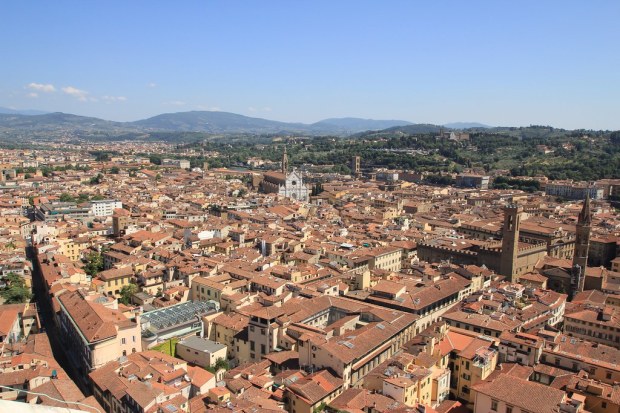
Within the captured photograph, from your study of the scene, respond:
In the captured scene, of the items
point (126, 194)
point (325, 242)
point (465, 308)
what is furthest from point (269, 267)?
point (126, 194)

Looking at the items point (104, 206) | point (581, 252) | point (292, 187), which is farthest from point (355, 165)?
point (581, 252)

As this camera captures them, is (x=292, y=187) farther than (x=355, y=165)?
No

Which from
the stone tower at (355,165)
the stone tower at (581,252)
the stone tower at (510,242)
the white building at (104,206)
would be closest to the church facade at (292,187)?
the white building at (104,206)

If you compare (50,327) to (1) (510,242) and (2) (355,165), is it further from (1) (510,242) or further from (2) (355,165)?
(2) (355,165)

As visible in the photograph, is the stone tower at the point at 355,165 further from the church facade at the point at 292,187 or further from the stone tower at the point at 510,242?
the stone tower at the point at 510,242

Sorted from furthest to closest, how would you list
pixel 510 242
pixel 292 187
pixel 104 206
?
pixel 292 187 → pixel 104 206 → pixel 510 242

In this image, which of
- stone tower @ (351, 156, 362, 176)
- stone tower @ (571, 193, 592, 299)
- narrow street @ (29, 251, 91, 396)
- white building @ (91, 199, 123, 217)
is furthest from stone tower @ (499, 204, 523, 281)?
stone tower @ (351, 156, 362, 176)

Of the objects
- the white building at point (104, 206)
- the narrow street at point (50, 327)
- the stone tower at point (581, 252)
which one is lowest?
the narrow street at point (50, 327)
